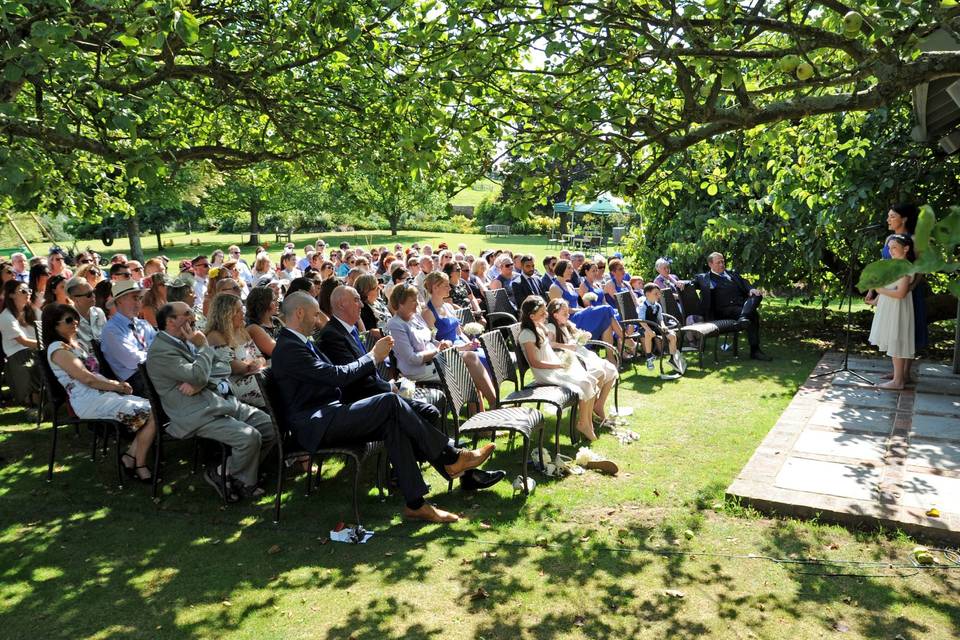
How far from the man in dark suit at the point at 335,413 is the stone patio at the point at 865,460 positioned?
2.49 metres

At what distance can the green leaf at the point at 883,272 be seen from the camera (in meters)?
1.29

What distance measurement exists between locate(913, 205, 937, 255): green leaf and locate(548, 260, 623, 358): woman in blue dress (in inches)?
338

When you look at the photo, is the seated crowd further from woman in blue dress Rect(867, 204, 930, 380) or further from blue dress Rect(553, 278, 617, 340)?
woman in blue dress Rect(867, 204, 930, 380)

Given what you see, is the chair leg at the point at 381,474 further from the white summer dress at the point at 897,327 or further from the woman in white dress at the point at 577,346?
the white summer dress at the point at 897,327

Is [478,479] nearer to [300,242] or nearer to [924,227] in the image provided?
[924,227]

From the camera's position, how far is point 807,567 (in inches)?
184

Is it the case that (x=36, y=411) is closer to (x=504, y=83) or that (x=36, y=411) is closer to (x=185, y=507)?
(x=185, y=507)

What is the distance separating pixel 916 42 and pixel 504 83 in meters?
3.57

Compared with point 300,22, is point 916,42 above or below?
below

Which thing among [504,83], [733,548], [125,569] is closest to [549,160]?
[504,83]

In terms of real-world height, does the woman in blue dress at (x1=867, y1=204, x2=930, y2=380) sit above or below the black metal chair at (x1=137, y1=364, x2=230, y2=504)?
above

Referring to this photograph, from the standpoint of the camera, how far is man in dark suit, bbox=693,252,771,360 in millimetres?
11969

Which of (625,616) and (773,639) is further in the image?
(625,616)

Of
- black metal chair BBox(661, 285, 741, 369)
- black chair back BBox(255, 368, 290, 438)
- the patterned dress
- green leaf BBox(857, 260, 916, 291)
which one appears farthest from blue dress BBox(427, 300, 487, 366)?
green leaf BBox(857, 260, 916, 291)
